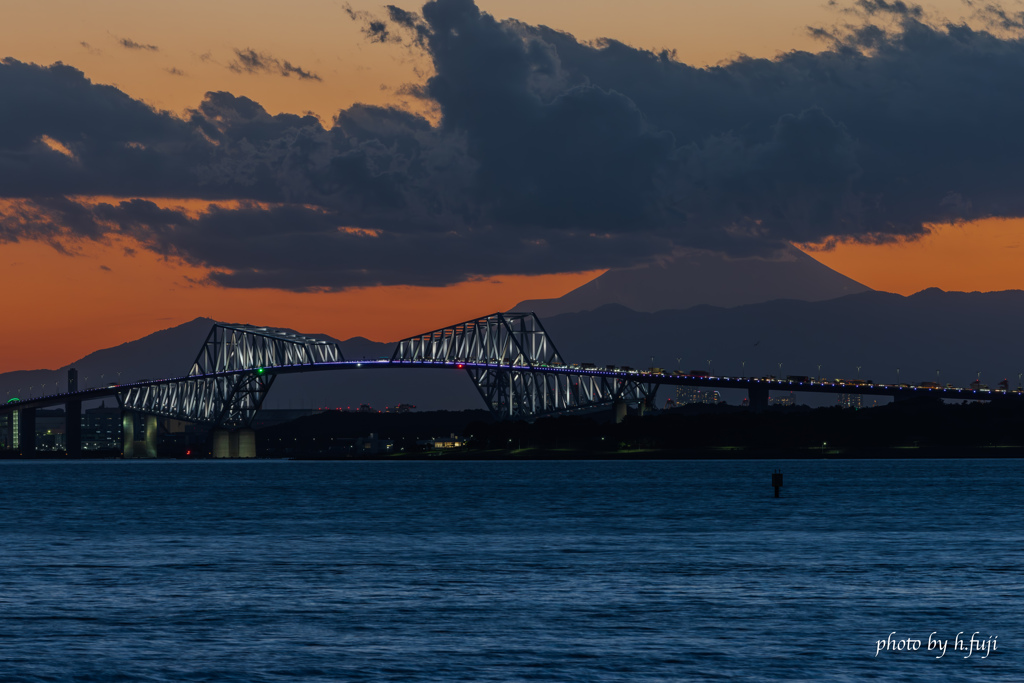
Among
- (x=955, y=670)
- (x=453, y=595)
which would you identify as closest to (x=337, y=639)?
(x=453, y=595)

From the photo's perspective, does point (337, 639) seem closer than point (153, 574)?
Yes

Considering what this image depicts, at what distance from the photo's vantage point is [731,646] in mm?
29453

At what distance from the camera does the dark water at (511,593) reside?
27.8 metres

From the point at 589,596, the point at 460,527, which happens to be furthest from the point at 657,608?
the point at 460,527

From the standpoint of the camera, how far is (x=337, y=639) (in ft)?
101

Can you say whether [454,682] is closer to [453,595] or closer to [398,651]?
[398,651]

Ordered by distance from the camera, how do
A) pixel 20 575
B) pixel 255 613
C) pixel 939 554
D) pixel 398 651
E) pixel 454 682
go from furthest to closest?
pixel 939 554 → pixel 20 575 → pixel 255 613 → pixel 398 651 → pixel 454 682

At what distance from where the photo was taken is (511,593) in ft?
127

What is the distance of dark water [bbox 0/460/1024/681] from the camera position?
27.8 m

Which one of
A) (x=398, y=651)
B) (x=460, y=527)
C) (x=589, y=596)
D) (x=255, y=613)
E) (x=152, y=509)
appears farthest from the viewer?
(x=152, y=509)

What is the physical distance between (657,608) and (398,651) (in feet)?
28.2

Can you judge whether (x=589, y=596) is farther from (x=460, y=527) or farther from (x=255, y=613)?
(x=460, y=527)

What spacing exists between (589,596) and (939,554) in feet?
57.5

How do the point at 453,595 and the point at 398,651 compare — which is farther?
the point at 453,595
